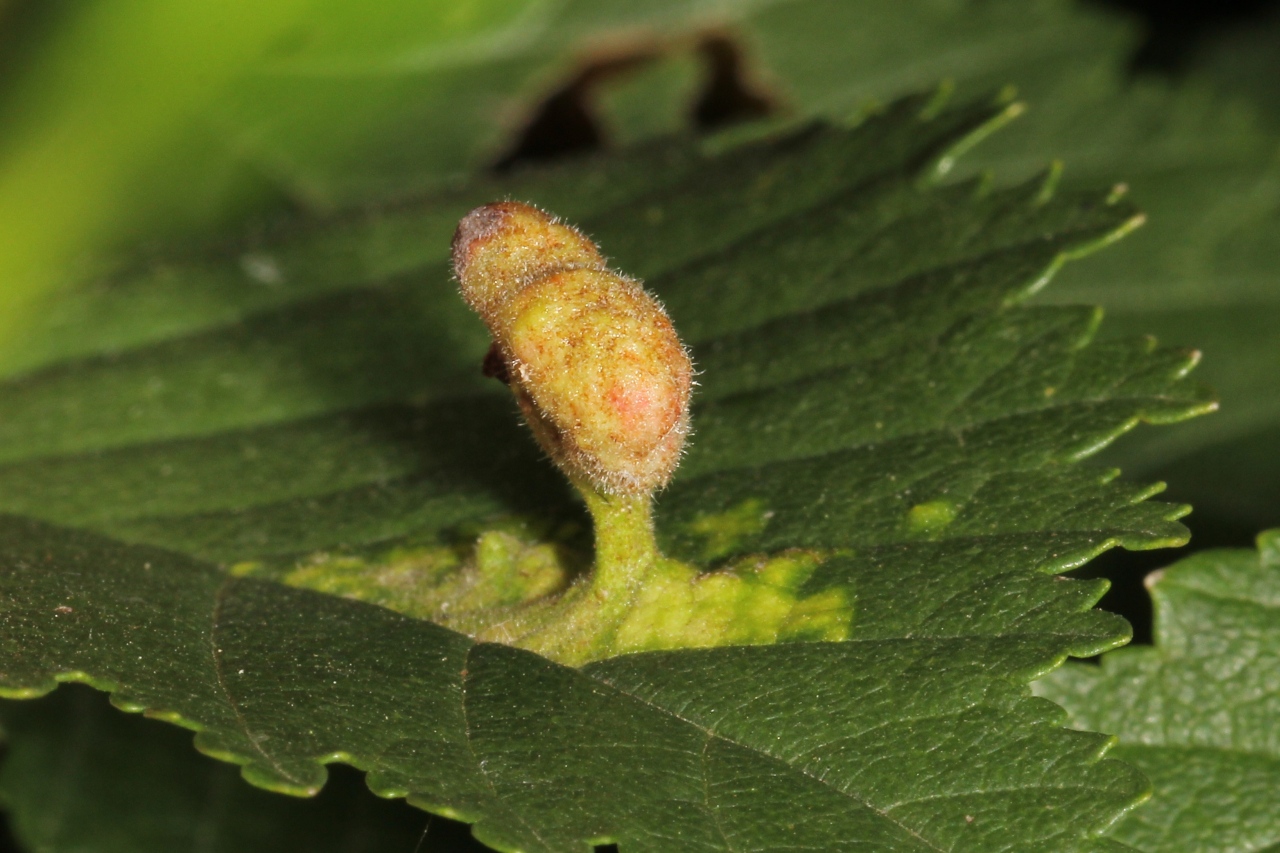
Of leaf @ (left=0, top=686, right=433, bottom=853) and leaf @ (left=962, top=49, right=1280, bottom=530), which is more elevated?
leaf @ (left=962, top=49, right=1280, bottom=530)

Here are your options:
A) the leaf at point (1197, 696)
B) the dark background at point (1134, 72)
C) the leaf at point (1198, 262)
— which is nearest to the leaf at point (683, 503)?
the leaf at point (1197, 696)

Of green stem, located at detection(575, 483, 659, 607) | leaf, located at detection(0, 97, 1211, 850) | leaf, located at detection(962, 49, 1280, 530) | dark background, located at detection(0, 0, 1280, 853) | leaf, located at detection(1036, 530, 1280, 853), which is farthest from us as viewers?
leaf, located at detection(962, 49, 1280, 530)

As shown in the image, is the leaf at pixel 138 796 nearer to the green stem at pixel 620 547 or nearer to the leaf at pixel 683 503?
the leaf at pixel 683 503

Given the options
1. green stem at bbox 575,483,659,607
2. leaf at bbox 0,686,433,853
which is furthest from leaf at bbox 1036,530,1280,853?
leaf at bbox 0,686,433,853

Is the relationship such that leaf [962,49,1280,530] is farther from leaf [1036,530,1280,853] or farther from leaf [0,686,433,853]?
leaf [0,686,433,853]

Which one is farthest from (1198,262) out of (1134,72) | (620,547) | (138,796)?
(138,796)

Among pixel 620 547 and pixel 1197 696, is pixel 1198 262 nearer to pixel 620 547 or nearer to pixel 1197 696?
pixel 1197 696
